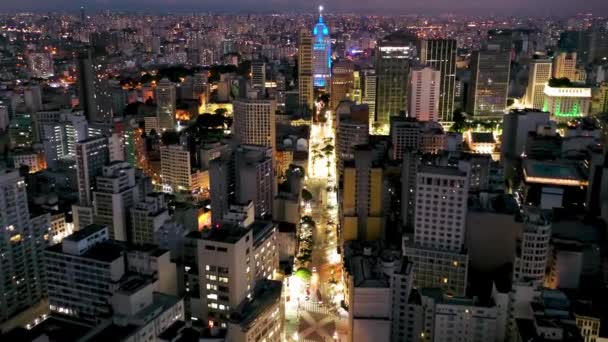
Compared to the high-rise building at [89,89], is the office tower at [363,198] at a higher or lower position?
lower

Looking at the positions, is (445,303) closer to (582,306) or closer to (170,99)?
(582,306)

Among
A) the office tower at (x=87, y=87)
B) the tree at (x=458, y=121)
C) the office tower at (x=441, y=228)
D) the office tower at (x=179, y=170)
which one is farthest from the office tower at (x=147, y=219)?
the tree at (x=458, y=121)

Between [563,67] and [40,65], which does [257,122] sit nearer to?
[563,67]

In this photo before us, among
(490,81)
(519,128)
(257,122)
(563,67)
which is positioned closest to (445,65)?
(490,81)

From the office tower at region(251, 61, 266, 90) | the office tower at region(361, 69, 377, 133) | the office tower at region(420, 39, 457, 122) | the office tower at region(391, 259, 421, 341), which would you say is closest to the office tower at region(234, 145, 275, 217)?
the office tower at region(391, 259, 421, 341)

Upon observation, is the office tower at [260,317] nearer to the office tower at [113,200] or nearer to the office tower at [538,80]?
the office tower at [113,200]

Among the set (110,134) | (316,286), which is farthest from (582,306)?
(110,134)
